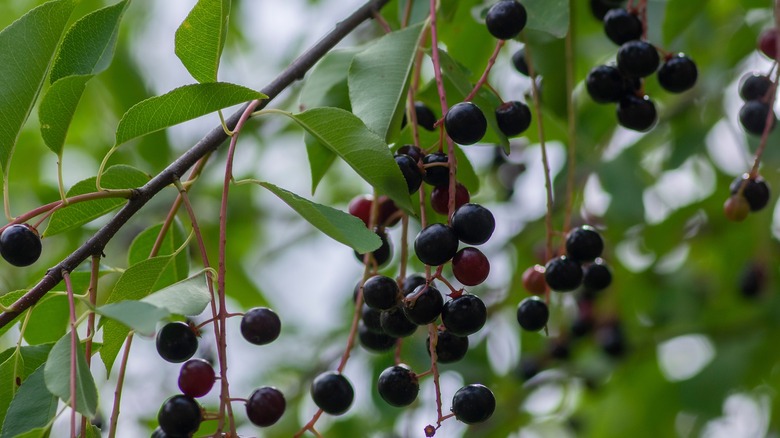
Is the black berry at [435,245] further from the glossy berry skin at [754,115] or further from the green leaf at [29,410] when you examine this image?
the glossy berry skin at [754,115]

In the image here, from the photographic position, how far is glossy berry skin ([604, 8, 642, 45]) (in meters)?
1.37

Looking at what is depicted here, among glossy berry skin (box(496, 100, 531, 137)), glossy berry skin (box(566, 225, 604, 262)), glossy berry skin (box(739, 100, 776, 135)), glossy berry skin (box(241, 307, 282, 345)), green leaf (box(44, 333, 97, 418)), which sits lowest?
green leaf (box(44, 333, 97, 418))

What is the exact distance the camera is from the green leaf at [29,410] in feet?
3.26

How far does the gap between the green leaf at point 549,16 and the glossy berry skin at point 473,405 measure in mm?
483

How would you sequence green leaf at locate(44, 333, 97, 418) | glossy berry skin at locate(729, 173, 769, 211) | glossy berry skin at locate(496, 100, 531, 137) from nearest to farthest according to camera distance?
green leaf at locate(44, 333, 97, 418) < glossy berry skin at locate(496, 100, 531, 137) < glossy berry skin at locate(729, 173, 769, 211)

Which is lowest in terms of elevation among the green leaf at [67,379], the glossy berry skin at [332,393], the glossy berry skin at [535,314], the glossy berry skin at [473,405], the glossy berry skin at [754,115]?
the green leaf at [67,379]

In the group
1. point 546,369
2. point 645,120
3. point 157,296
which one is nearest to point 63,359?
point 157,296

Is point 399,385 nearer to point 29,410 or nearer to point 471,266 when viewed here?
point 471,266

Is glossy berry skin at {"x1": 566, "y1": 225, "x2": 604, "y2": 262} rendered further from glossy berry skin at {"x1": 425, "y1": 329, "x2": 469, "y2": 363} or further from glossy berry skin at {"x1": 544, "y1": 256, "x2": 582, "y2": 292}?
glossy berry skin at {"x1": 425, "y1": 329, "x2": 469, "y2": 363}

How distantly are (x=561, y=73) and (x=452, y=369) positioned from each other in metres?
0.93

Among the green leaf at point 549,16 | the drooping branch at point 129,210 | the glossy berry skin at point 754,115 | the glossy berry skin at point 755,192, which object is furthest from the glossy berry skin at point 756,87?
the drooping branch at point 129,210

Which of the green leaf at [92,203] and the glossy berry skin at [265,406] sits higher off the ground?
the green leaf at [92,203]

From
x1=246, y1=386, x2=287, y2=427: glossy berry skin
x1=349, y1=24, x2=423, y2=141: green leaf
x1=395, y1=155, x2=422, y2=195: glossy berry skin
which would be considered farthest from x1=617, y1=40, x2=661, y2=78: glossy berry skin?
x1=246, y1=386, x2=287, y2=427: glossy berry skin

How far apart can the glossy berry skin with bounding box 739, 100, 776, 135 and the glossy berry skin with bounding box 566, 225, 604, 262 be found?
1.03 ft
